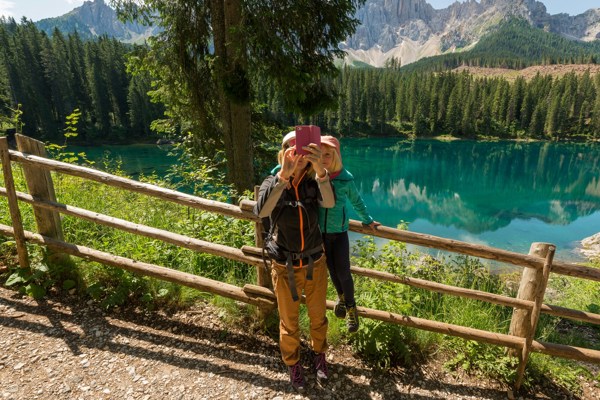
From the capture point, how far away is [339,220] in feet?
9.83

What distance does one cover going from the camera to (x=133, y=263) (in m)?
4.16

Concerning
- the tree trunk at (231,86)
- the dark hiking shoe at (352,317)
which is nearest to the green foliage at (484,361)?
the dark hiking shoe at (352,317)

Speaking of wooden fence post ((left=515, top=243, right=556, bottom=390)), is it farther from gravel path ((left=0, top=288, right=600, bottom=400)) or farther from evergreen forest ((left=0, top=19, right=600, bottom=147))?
evergreen forest ((left=0, top=19, right=600, bottom=147))

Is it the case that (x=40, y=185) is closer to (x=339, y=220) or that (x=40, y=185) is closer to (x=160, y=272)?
(x=160, y=272)

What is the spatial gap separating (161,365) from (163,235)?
1370 millimetres

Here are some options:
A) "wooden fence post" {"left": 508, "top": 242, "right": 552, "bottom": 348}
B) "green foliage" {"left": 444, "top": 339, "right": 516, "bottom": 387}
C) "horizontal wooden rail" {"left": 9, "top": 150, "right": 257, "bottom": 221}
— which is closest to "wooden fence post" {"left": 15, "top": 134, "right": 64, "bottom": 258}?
"horizontal wooden rail" {"left": 9, "top": 150, "right": 257, "bottom": 221}

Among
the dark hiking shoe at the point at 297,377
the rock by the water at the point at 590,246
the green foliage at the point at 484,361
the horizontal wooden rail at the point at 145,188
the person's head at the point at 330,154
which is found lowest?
the rock by the water at the point at 590,246

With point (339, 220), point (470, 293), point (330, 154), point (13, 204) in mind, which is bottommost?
point (470, 293)

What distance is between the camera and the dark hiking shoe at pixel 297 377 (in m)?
3.30

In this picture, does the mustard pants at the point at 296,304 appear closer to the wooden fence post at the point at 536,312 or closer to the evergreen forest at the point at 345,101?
the wooden fence post at the point at 536,312

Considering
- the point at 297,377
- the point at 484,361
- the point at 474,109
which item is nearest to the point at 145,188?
the point at 297,377

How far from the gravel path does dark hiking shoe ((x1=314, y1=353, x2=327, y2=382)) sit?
0.29 feet

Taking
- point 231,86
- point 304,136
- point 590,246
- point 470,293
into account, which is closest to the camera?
point 304,136

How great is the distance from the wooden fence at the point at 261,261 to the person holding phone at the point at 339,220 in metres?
0.41
